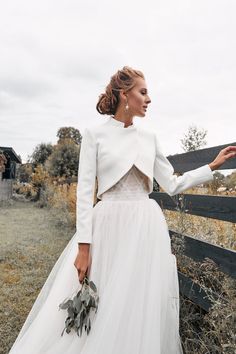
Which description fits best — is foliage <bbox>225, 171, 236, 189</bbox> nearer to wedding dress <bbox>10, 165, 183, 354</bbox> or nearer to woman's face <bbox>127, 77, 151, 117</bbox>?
wedding dress <bbox>10, 165, 183, 354</bbox>

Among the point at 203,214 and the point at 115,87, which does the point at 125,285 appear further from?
the point at 115,87

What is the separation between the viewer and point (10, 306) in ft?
13.7

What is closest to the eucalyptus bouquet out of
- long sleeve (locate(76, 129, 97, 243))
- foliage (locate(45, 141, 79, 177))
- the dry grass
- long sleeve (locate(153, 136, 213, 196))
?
long sleeve (locate(76, 129, 97, 243))

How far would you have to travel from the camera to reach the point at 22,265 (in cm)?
605

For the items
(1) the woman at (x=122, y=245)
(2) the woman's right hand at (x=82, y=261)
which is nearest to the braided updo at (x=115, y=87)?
(1) the woman at (x=122, y=245)

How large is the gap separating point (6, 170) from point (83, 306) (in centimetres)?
2837

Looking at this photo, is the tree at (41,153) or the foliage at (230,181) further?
the tree at (41,153)

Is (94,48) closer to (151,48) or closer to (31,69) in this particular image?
(151,48)

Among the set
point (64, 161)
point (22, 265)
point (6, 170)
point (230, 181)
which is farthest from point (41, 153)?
point (230, 181)

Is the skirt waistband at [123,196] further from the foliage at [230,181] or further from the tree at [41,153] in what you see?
the tree at [41,153]

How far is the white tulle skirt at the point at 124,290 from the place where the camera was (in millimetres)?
2176

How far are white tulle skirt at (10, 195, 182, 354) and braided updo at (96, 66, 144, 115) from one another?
636 mm

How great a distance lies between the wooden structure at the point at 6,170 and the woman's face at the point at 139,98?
20.9m

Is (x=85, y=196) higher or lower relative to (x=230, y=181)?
lower
